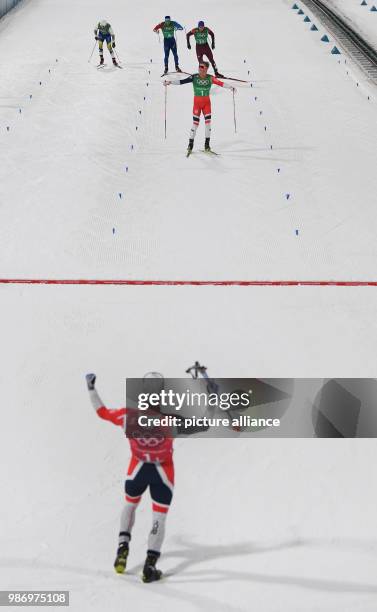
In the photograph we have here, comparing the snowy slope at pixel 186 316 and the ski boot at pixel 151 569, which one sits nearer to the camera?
the ski boot at pixel 151 569

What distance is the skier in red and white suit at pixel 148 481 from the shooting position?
15.9 ft

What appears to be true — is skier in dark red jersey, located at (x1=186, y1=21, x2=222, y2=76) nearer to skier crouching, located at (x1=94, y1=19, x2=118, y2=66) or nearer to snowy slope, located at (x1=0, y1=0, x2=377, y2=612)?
snowy slope, located at (x1=0, y1=0, x2=377, y2=612)

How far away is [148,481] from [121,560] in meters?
0.58

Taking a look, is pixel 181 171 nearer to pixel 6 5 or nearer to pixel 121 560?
pixel 121 560

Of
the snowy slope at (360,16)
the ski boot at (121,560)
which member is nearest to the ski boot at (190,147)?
the ski boot at (121,560)

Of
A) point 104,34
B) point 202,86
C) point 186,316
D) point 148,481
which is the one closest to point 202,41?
point 104,34

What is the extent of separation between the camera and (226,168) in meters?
12.3

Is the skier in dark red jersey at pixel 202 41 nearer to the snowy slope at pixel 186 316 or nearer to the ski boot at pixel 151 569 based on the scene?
the snowy slope at pixel 186 316

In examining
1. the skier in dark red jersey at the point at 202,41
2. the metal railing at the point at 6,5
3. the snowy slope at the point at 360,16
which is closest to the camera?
the skier in dark red jersey at the point at 202,41

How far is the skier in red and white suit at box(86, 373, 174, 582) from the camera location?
4832 millimetres

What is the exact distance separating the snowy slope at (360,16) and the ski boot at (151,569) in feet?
60.7

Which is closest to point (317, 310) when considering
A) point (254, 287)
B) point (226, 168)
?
point (254, 287)

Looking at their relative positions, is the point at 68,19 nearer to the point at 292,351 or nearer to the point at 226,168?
the point at 226,168

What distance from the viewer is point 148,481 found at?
4.93 meters
